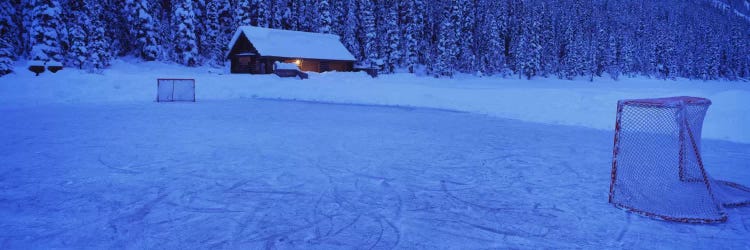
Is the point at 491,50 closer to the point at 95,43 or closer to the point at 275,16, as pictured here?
the point at 275,16

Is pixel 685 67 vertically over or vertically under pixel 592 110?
over

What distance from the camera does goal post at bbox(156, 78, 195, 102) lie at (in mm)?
20203

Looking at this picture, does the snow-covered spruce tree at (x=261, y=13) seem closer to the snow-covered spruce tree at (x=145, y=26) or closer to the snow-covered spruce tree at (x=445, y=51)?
the snow-covered spruce tree at (x=145, y=26)

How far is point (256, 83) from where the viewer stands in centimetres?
2616

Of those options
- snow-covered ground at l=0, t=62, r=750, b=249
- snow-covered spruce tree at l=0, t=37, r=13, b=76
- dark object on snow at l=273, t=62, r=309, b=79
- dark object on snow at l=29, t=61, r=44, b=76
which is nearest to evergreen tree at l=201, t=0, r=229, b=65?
dark object on snow at l=273, t=62, r=309, b=79

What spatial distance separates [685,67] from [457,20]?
7237cm

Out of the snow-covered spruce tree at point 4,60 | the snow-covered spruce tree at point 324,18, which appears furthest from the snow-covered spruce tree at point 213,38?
the snow-covered spruce tree at point 4,60

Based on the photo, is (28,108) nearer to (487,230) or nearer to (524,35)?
(487,230)

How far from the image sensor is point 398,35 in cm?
5425

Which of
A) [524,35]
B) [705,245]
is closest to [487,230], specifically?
[705,245]

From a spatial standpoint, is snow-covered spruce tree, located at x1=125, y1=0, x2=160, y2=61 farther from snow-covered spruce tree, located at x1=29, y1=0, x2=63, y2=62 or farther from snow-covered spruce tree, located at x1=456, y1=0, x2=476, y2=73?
snow-covered spruce tree, located at x1=456, y1=0, x2=476, y2=73

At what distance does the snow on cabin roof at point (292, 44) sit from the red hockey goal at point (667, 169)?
1444 inches

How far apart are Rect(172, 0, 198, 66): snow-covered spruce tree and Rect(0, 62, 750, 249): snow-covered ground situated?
3339cm

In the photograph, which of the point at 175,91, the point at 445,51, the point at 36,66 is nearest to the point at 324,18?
the point at 445,51
